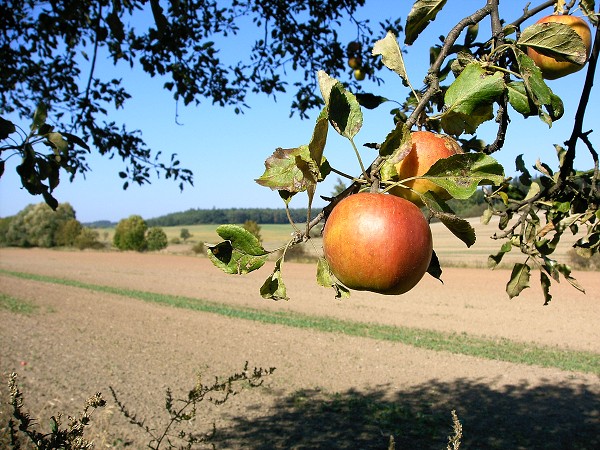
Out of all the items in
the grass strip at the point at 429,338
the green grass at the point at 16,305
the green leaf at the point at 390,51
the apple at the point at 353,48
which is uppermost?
the apple at the point at 353,48

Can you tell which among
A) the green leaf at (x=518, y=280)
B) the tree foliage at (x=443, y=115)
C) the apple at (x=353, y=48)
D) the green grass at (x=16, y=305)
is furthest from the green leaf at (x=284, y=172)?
the green grass at (x=16, y=305)

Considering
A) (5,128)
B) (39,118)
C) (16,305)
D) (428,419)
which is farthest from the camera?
(16,305)

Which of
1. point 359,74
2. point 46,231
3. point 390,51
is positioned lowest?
point 390,51

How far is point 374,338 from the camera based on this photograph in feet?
39.5

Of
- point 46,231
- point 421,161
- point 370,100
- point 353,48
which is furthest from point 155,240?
point 421,161

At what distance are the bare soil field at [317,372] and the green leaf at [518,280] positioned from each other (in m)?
5.00

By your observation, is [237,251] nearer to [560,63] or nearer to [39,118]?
[560,63]

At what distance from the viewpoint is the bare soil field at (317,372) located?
6.71 m

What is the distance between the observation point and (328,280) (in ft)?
2.83

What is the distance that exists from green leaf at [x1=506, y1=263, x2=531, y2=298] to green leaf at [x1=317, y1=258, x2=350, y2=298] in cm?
103

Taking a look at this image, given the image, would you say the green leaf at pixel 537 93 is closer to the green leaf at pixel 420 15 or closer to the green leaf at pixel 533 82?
the green leaf at pixel 533 82

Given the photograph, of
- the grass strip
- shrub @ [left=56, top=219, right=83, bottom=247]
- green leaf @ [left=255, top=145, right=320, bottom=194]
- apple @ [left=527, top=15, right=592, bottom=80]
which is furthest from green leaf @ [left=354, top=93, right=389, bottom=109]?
shrub @ [left=56, top=219, right=83, bottom=247]

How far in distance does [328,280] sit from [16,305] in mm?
16347

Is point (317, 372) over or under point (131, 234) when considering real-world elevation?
under
